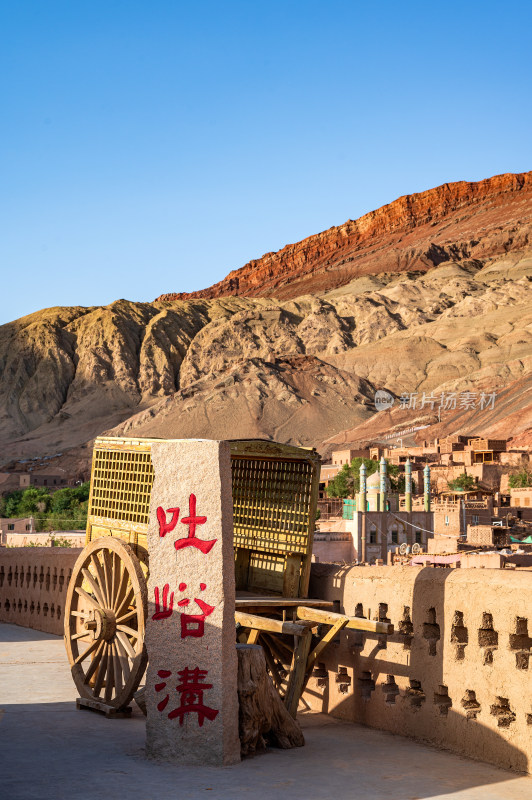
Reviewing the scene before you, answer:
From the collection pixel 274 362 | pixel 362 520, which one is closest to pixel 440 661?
pixel 362 520

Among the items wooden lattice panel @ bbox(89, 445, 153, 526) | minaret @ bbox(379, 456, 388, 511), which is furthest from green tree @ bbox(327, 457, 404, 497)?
wooden lattice panel @ bbox(89, 445, 153, 526)

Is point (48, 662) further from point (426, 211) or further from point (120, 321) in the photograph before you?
point (426, 211)

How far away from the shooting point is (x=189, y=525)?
23.7 feet

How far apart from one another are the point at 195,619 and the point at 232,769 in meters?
1.04

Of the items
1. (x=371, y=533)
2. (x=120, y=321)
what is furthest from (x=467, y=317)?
(x=371, y=533)

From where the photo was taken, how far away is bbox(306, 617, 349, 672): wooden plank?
8008mm

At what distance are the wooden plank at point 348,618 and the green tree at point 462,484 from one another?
4471 centimetres

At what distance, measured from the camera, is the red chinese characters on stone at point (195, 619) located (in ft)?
23.0

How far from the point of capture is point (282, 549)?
9.48 m

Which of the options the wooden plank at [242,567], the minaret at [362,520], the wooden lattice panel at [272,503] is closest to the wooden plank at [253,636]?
the wooden lattice panel at [272,503]

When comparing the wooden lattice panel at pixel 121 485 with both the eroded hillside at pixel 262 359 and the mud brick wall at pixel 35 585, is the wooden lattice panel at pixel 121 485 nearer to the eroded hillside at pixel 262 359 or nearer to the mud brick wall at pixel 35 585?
the mud brick wall at pixel 35 585

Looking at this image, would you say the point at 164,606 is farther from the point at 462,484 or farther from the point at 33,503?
the point at 33,503

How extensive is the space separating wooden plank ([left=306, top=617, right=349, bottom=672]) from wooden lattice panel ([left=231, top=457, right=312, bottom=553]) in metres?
1.15

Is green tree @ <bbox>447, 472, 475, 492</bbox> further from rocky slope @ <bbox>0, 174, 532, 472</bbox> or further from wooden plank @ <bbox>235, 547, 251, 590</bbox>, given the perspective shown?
wooden plank @ <bbox>235, 547, 251, 590</bbox>
